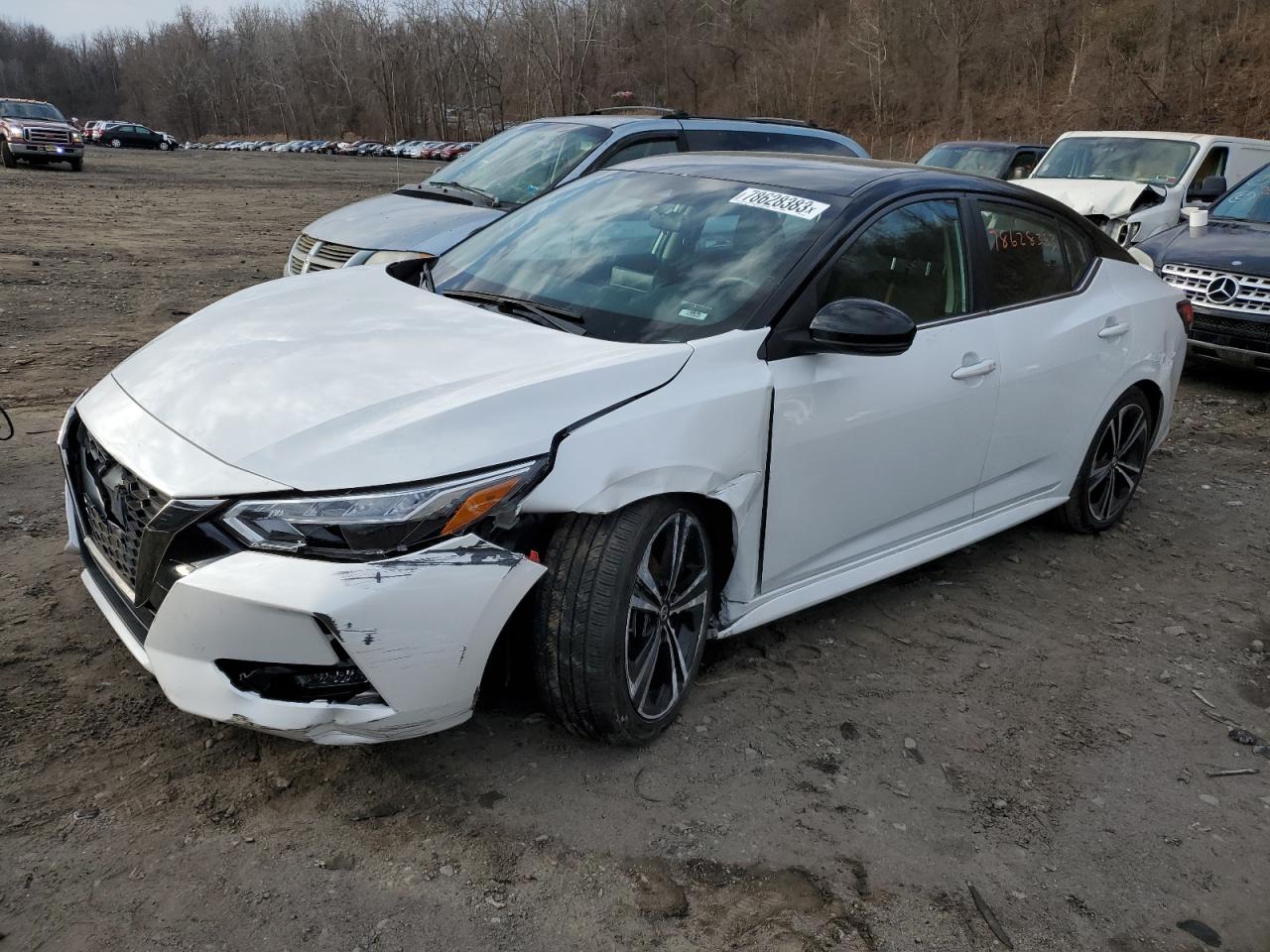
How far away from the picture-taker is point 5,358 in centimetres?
747

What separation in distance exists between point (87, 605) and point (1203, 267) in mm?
8077

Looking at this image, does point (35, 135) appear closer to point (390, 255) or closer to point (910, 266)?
point (390, 255)

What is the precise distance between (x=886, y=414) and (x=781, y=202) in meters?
0.84

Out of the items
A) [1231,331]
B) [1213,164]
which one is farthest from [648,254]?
[1213,164]

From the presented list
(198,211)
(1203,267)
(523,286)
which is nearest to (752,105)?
(198,211)

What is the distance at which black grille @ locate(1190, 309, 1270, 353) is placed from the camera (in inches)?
304

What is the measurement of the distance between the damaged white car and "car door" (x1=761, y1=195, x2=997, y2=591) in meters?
0.01

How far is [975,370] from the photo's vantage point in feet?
12.8

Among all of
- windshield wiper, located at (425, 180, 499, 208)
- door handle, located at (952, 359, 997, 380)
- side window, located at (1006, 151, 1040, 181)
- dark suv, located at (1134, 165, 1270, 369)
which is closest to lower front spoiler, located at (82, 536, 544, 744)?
door handle, located at (952, 359, 997, 380)

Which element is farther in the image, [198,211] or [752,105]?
[752,105]

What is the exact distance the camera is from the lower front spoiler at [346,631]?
2441 mm

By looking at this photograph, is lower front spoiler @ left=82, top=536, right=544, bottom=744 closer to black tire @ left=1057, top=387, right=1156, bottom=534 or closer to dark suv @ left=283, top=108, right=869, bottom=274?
black tire @ left=1057, top=387, right=1156, bottom=534

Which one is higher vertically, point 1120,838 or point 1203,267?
point 1203,267

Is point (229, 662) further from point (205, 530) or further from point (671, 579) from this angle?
point (671, 579)
